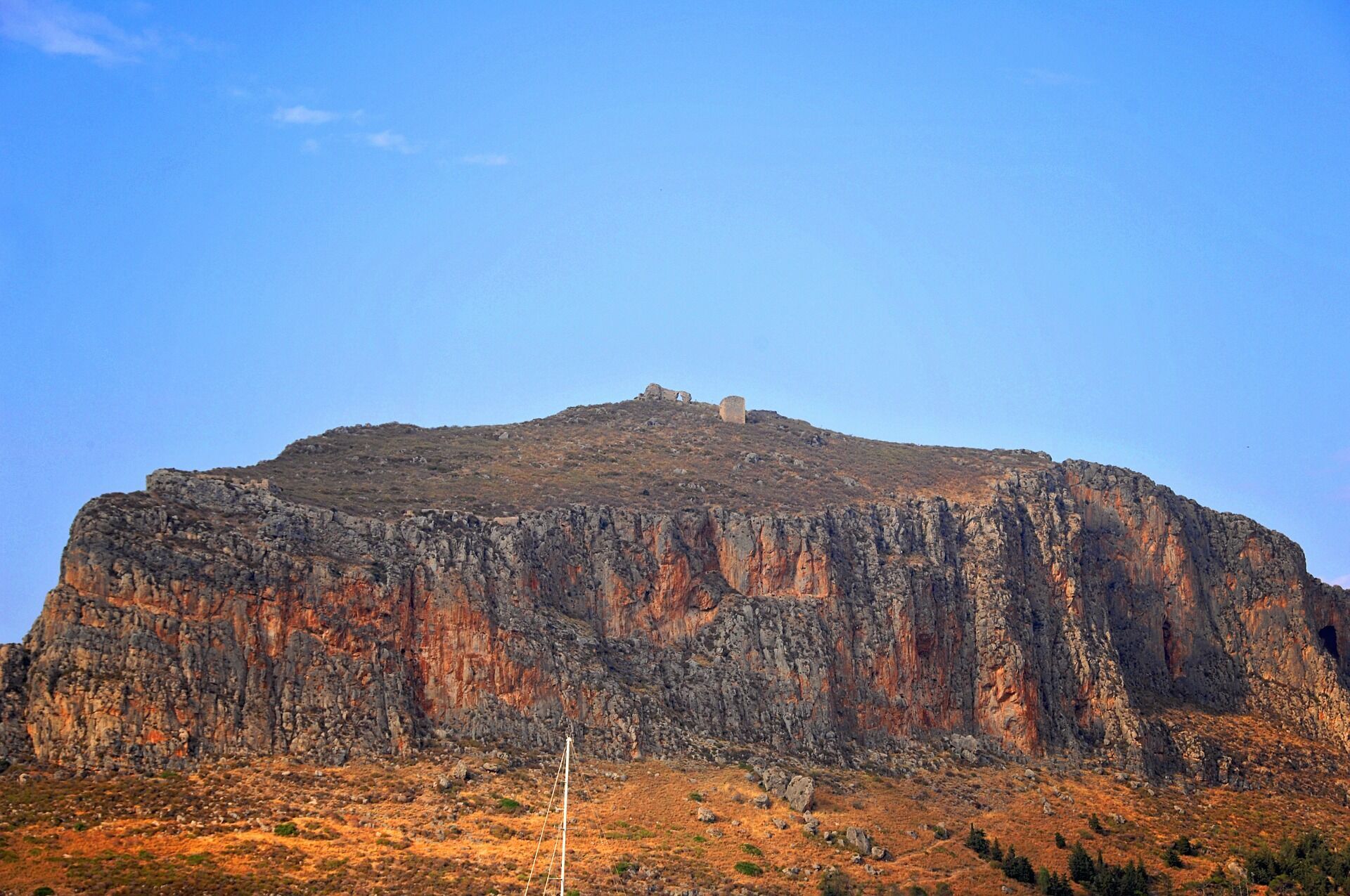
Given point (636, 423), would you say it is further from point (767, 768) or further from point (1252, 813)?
point (1252, 813)

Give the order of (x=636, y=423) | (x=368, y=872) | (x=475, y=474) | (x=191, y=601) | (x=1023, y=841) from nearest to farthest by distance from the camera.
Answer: (x=368, y=872) → (x=191, y=601) → (x=1023, y=841) → (x=475, y=474) → (x=636, y=423)

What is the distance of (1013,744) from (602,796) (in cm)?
2343

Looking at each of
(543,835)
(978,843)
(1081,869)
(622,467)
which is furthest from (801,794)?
(622,467)

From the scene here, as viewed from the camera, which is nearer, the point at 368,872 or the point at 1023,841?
the point at 368,872

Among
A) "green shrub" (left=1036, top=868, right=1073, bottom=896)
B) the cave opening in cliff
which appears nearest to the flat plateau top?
the cave opening in cliff

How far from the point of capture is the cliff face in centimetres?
7238

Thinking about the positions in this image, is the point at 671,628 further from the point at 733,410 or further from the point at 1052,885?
the point at 733,410

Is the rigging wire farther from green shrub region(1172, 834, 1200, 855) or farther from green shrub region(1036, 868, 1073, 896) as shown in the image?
green shrub region(1172, 834, 1200, 855)

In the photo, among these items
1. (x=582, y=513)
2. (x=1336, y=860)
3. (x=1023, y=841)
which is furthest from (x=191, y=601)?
(x=1336, y=860)

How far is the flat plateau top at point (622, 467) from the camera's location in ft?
294

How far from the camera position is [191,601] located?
241 ft

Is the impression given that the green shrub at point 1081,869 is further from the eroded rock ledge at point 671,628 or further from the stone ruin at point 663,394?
the stone ruin at point 663,394

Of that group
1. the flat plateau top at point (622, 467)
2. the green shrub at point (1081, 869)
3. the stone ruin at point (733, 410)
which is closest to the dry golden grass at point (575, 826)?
the green shrub at point (1081, 869)

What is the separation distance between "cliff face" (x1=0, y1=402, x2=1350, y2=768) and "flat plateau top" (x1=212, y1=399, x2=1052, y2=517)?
102 inches
